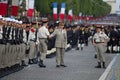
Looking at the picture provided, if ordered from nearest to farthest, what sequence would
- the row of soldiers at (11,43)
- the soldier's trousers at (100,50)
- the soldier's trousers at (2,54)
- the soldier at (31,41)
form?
the soldier's trousers at (2,54) < the row of soldiers at (11,43) < the soldier at (31,41) < the soldier's trousers at (100,50)

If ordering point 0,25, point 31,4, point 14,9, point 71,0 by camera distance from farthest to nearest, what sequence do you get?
point 71,0
point 31,4
point 14,9
point 0,25

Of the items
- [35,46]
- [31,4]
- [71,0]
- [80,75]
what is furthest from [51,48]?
[71,0]

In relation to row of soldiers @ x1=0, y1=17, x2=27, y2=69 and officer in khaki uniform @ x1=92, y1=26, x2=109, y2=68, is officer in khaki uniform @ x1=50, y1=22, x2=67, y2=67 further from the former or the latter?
row of soldiers @ x1=0, y1=17, x2=27, y2=69

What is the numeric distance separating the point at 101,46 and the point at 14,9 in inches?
196

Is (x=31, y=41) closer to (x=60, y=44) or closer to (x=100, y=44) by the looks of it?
(x=60, y=44)

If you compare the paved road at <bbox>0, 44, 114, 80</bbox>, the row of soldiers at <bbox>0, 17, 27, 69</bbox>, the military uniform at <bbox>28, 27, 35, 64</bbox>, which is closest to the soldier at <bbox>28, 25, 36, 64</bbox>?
the military uniform at <bbox>28, 27, 35, 64</bbox>

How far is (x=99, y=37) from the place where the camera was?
23562 millimetres

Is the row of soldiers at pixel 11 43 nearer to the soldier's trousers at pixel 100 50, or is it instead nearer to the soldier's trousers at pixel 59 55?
the soldier's trousers at pixel 59 55

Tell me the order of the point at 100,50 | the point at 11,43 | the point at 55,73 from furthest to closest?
the point at 100,50 → the point at 55,73 → the point at 11,43

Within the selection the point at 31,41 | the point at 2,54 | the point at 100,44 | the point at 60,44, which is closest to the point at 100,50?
the point at 100,44

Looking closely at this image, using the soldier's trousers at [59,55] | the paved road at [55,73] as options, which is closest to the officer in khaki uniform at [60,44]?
the soldier's trousers at [59,55]

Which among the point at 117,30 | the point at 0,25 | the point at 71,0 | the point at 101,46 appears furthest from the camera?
the point at 71,0

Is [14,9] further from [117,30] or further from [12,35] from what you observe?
[117,30]

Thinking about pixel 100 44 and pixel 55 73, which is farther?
pixel 100 44
